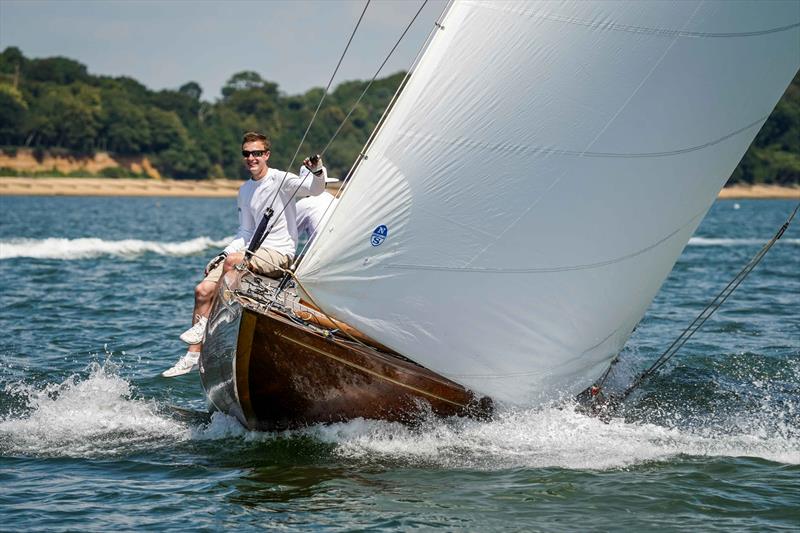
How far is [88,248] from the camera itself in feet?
122

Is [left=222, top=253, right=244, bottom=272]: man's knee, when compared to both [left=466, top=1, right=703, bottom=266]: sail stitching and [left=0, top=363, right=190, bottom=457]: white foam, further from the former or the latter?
[left=466, top=1, right=703, bottom=266]: sail stitching

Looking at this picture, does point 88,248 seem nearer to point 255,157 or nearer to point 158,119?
point 255,157

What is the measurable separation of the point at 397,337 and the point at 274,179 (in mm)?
2313

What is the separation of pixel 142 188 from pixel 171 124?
15253mm

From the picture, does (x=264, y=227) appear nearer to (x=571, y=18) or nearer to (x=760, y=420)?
(x=571, y=18)

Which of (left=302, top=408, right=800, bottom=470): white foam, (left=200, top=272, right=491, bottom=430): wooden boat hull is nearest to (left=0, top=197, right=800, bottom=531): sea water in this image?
(left=302, top=408, right=800, bottom=470): white foam

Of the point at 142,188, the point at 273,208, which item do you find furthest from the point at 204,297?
the point at 142,188

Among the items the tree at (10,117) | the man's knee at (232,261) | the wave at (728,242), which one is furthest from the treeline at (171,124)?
the man's knee at (232,261)

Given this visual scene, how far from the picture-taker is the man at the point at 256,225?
10.6 metres

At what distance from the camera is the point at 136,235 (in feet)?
153

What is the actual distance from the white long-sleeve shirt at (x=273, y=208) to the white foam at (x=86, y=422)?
1.95 meters

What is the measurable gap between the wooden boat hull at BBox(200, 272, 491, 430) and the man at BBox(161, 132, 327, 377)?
864 millimetres

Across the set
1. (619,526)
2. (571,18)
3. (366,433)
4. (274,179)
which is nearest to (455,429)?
(366,433)

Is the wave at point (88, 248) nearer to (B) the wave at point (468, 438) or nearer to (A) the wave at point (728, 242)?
(A) the wave at point (728, 242)
